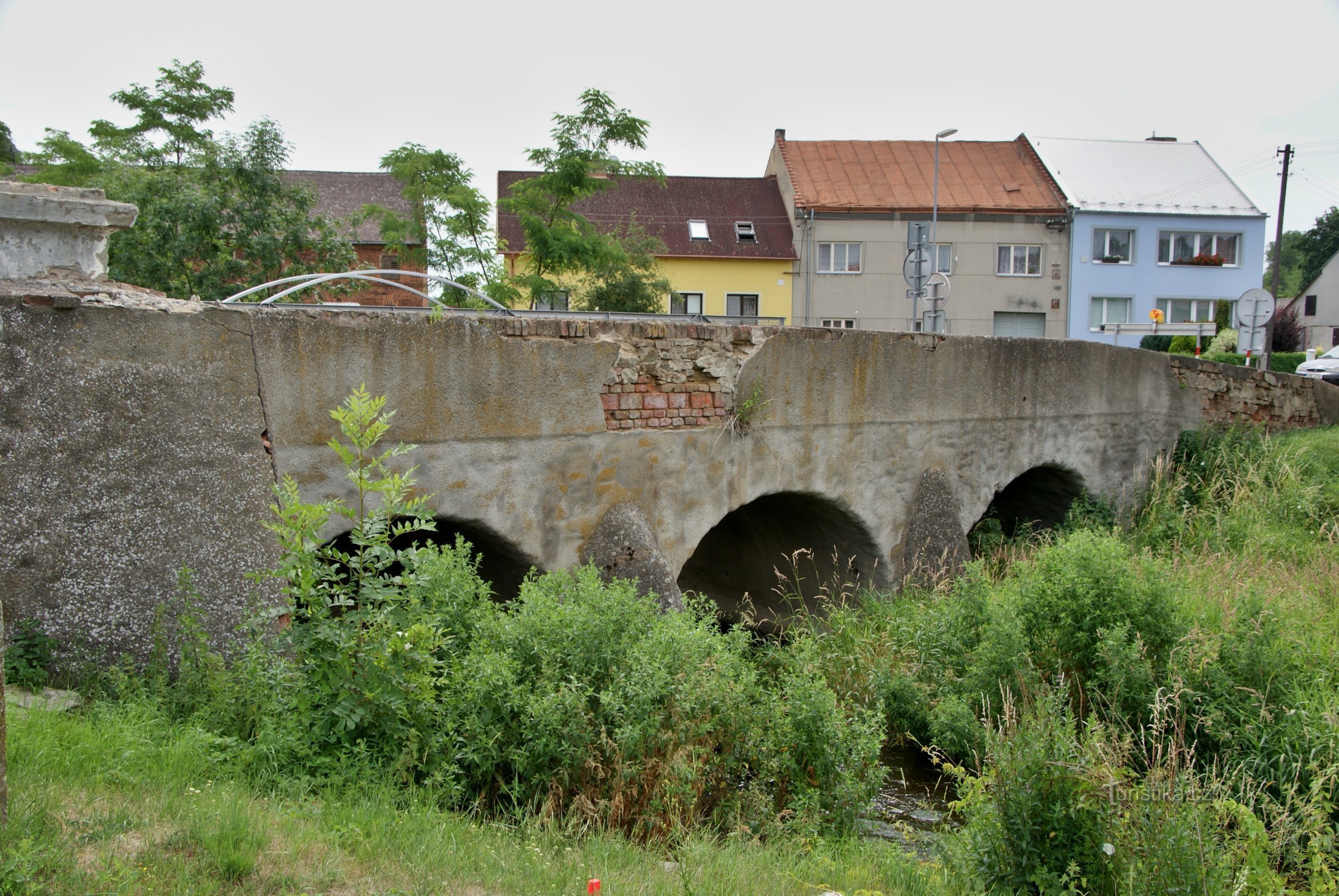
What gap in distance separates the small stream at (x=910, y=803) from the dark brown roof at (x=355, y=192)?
73.4 ft

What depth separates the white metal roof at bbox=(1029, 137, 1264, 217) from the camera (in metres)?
28.6

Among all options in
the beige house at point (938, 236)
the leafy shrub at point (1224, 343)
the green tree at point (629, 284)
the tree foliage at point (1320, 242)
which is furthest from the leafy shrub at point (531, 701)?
the tree foliage at point (1320, 242)

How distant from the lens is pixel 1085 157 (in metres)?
30.0

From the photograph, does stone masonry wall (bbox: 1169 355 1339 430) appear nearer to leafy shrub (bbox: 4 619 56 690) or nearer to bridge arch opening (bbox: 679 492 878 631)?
bridge arch opening (bbox: 679 492 878 631)

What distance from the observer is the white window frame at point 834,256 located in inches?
1089

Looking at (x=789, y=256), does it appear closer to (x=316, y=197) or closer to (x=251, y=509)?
(x=316, y=197)

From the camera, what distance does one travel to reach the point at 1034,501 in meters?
11.5

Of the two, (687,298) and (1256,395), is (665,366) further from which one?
(687,298)

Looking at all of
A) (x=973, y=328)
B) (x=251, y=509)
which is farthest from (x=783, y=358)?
(x=973, y=328)

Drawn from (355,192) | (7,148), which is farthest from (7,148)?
(355,192)

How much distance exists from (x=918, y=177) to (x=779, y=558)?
857 inches

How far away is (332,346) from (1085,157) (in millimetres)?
29950

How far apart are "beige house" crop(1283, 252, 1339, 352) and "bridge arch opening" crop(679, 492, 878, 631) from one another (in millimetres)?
33890

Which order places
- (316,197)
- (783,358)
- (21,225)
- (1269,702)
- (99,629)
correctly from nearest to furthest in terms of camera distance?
(99,629) < (21,225) < (1269,702) < (783,358) < (316,197)
